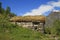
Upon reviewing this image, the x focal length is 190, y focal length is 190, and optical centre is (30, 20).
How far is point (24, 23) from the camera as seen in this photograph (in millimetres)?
25531

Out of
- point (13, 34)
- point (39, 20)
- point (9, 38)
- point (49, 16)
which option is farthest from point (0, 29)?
point (49, 16)

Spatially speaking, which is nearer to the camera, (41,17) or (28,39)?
(28,39)

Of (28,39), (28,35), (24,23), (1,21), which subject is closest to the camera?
(28,39)

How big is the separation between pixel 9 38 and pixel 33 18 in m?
14.4

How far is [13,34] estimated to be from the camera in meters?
14.8

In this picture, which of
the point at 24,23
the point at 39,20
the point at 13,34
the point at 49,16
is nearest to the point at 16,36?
the point at 13,34

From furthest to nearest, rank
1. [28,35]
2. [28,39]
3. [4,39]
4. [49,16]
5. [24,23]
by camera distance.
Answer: [49,16] → [24,23] → [28,35] → [28,39] → [4,39]

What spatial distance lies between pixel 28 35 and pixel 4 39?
2599mm

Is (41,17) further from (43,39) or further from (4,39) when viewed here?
(4,39)

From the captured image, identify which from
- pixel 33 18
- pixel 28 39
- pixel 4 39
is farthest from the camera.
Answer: pixel 33 18

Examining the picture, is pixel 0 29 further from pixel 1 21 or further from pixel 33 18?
pixel 33 18

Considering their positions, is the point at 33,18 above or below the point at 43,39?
above

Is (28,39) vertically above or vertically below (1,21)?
below

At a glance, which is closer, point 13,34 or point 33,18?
point 13,34
